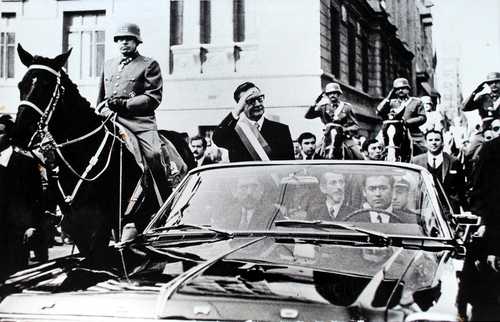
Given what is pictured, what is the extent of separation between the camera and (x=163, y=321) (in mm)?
1603

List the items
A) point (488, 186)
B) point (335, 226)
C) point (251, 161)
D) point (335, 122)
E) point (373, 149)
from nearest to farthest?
1. point (335, 226)
2. point (251, 161)
3. point (488, 186)
4. point (373, 149)
5. point (335, 122)

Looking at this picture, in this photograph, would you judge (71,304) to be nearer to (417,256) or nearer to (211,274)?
(211,274)

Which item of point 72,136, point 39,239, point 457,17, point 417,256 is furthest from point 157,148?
point 417,256

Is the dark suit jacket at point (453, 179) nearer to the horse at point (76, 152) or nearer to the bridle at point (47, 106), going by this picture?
the horse at point (76, 152)

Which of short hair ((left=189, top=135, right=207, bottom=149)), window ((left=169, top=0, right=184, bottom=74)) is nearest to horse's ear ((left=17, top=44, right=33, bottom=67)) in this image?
window ((left=169, top=0, right=184, bottom=74))

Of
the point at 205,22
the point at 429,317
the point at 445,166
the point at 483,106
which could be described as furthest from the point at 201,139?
the point at 429,317

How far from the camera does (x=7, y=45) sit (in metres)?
4.45

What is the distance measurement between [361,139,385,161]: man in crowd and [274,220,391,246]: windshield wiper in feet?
5.65

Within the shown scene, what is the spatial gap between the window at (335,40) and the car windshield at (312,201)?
1.95 metres

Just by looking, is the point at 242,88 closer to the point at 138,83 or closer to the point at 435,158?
the point at 138,83

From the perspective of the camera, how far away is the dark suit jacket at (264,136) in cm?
401

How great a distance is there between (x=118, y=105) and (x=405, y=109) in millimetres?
1999

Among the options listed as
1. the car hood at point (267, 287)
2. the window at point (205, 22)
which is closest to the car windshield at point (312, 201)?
the car hood at point (267, 287)

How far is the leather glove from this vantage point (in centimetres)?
409
